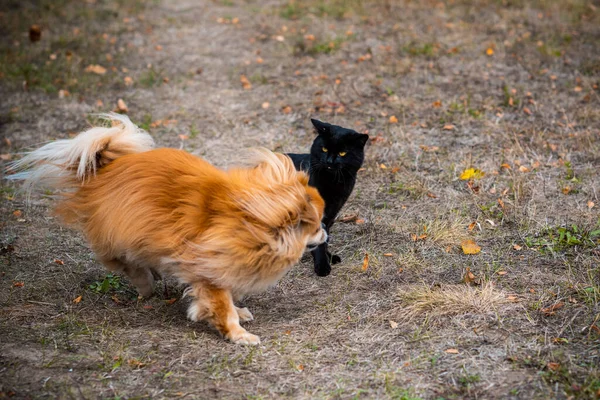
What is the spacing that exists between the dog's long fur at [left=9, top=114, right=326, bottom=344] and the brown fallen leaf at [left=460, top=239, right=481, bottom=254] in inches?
58.7

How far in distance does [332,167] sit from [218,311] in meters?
1.51

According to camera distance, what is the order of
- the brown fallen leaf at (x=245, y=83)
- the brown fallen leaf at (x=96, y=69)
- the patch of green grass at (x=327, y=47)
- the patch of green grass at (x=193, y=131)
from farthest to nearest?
the patch of green grass at (x=327, y=47), the brown fallen leaf at (x=96, y=69), the brown fallen leaf at (x=245, y=83), the patch of green grass at (x=193, y=131)

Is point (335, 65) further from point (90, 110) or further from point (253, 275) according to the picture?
point (253, 275)

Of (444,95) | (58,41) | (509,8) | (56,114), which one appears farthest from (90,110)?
(509,8)

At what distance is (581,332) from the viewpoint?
11.6ft

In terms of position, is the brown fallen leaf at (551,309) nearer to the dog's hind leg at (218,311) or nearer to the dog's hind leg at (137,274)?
the dog's hind leg at (218,311)

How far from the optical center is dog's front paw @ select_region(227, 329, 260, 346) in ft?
12.0

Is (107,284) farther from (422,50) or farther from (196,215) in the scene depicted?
(422,50)

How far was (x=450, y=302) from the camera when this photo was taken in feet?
12.8

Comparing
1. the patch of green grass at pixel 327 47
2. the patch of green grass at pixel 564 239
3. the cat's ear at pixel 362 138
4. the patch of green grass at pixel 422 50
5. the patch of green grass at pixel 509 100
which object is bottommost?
the patch of green grass at pixel 564 239

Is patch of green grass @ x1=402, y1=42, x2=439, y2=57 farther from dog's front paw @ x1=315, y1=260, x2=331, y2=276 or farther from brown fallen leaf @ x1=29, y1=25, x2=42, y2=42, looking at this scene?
brown fallen leaf @ x1=29, y1=25, x2=42, y2=42

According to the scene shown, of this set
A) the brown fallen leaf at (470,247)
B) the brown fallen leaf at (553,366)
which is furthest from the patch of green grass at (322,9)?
the brown fallen leaf at (553,366)

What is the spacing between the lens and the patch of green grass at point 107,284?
4.36 metres

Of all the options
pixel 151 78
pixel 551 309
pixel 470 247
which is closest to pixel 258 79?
pixel 151 78
